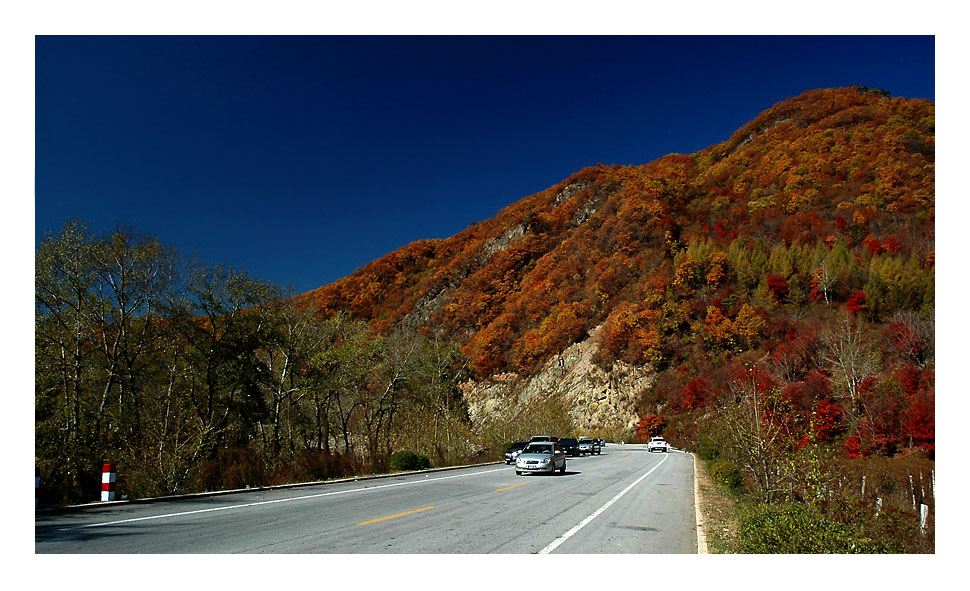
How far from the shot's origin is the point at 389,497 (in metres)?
15.3

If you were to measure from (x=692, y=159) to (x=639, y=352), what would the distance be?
6772 centimetres

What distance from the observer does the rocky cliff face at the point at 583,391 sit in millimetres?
70750

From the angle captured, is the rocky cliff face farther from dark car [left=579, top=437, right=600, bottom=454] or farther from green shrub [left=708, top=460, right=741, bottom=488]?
green shrub [left=708, top=460, right=741, bottom=488]

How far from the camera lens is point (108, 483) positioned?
41.7ft

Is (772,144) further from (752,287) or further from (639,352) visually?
(639,352)

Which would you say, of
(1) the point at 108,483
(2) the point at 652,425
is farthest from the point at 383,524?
(2) the point at 652,425

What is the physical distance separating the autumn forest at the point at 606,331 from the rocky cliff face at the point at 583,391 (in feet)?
5.80

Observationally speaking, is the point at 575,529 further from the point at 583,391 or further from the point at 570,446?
the point at 583,391

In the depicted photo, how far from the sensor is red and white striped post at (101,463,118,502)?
41.7 ft

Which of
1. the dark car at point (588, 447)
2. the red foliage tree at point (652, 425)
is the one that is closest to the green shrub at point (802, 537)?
the dark car at point (588, 447)

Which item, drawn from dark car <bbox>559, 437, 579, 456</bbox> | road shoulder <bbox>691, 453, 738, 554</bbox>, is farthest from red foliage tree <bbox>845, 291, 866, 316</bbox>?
road shoulder <bbox>691, 453, 738, 554</bbox>

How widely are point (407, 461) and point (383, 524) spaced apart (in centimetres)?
1679

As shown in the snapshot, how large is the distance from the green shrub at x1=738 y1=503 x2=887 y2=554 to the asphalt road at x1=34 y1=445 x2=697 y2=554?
1.55m

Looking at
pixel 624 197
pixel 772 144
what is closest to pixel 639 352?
pixel 624 197
